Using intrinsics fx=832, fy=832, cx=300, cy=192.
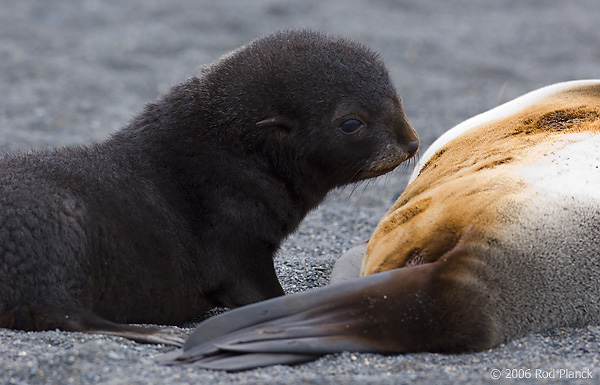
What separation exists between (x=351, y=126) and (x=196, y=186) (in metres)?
0.89

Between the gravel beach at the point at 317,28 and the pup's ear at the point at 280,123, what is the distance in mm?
806

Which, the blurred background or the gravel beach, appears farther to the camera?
the blurred background

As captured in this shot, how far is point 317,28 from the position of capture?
10.8 meters

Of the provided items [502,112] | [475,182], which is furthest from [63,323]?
[502,112]

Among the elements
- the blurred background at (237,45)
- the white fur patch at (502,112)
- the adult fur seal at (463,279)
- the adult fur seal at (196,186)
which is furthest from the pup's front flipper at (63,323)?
the blurred background at (237,45)

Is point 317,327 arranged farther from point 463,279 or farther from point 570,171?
point 570,171

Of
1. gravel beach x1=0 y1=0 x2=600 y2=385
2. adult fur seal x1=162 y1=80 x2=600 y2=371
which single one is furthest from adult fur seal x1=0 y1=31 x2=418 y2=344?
adult fur seal x1=162 y1=80 x2=600 y2=371

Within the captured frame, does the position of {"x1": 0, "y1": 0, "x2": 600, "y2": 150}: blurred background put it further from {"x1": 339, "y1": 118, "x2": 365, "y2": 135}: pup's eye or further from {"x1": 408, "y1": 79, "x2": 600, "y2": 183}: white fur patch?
{"x1": 339, "y1": 118, "x2": 365, "y2": 135}: pup's eye

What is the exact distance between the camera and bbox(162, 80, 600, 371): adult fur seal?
322 centimetres

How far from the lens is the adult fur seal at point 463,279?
127 inches

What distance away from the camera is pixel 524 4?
13680 mm

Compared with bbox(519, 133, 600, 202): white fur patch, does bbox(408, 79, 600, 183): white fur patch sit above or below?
above

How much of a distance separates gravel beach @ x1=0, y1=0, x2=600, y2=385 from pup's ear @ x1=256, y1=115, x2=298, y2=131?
0.81 meters

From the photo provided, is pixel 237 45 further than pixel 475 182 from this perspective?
Yes
